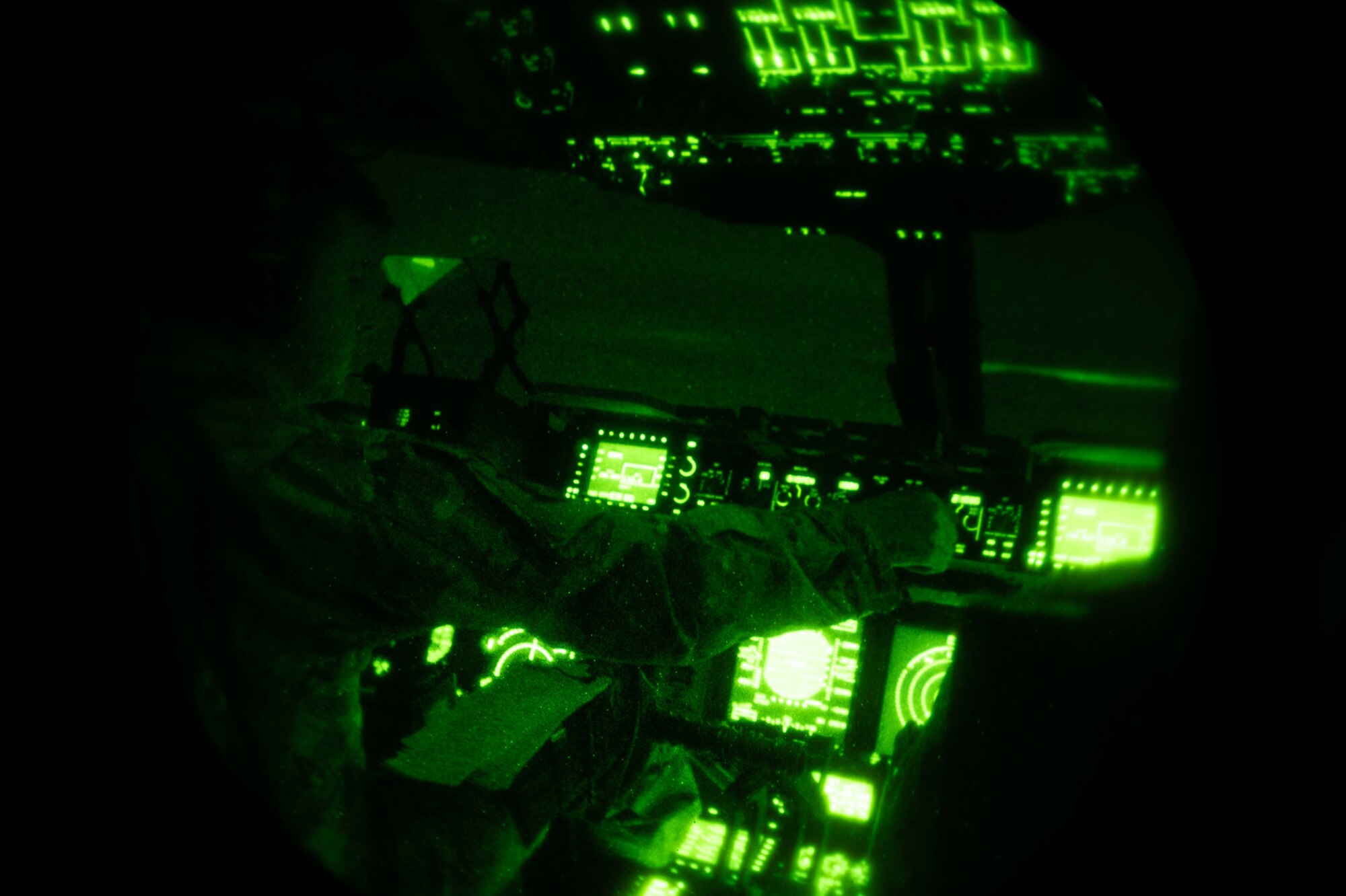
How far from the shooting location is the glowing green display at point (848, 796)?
114 cm

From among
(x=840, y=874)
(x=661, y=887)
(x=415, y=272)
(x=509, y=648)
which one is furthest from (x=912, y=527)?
(x=415, y=272)

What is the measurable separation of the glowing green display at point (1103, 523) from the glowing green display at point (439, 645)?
110 centimetres

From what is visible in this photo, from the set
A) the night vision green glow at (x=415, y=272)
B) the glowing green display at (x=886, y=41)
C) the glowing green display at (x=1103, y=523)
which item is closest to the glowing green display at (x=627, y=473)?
the night vision green glow at (x=415, y=272)

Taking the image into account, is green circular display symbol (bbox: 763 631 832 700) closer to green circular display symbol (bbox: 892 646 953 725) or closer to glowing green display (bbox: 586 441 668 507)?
green circular display symbol (bbox: 892 646 953 725)

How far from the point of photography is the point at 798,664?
1385 mm

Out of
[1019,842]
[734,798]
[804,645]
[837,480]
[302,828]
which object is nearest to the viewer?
[1019,842]

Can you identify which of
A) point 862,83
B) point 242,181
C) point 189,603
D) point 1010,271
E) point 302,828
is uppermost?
point 1010,271

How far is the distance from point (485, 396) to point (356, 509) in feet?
2.74

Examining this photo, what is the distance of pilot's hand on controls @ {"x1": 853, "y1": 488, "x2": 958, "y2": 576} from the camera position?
1.04m

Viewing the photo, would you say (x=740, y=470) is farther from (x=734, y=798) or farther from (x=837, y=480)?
(x=734, y=798)

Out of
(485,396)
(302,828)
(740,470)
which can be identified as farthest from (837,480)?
(302,828)

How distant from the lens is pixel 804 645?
138 centimetres

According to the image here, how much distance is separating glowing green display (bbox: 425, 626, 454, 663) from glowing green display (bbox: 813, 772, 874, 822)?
0.76 metres

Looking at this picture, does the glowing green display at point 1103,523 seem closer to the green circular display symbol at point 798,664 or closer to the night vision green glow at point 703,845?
the green circular display symbol at point 798,664
